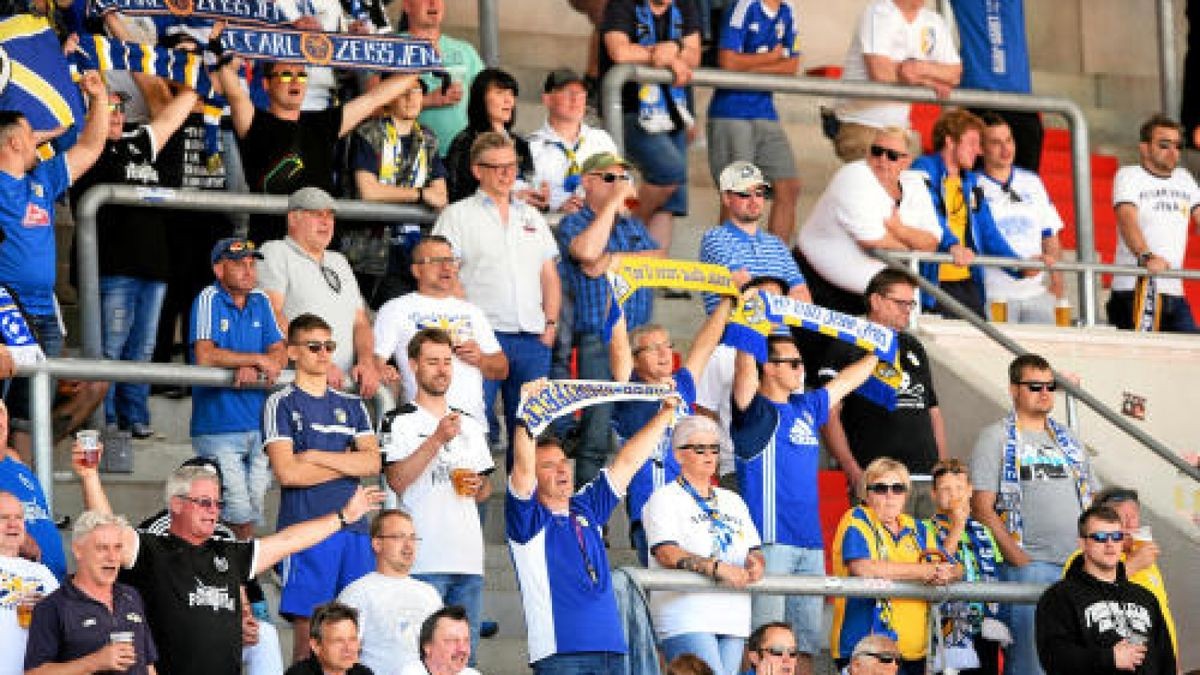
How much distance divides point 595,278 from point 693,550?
1767 mm

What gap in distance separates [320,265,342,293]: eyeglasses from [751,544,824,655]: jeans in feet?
6.76

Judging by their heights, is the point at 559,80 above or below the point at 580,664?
above

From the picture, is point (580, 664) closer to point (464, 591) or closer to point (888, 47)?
point (464, 591)

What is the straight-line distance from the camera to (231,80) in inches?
519

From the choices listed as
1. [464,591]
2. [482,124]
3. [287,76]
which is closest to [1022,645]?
[464,591]

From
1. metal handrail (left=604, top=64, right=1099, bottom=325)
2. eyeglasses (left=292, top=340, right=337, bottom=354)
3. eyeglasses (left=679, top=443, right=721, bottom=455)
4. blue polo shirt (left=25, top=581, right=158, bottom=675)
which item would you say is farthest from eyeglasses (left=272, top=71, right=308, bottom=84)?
blue polo shirt (left=25, top=581, right=158, bottom=675)

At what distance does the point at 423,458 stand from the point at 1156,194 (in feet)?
18.3

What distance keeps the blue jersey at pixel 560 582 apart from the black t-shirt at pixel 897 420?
7.47ft

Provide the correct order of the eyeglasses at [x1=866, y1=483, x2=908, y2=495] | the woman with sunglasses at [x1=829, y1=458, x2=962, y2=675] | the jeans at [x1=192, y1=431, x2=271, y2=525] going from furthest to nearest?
the eyeglasses at [x1=866, y1=483, x2=908, y2=495]
the woman with sunglasses at [x1=829, y1=458, x2=962, y2=675]
the jeans at [x1=192, y1=431, x2=271, y2=525]

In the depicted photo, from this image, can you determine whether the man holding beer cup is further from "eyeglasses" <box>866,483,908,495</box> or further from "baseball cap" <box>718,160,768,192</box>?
"baseball cap" <box>718,160,768,192</box>

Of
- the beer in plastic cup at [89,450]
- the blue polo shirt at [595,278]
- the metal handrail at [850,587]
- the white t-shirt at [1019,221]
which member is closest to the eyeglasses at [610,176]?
the blue polo shirt at [595,278]

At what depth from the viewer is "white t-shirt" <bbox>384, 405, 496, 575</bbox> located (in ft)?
37.0

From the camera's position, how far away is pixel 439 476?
11383 mm

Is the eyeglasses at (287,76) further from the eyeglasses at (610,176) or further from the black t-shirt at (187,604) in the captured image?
the black t-shirt at (187,604)
